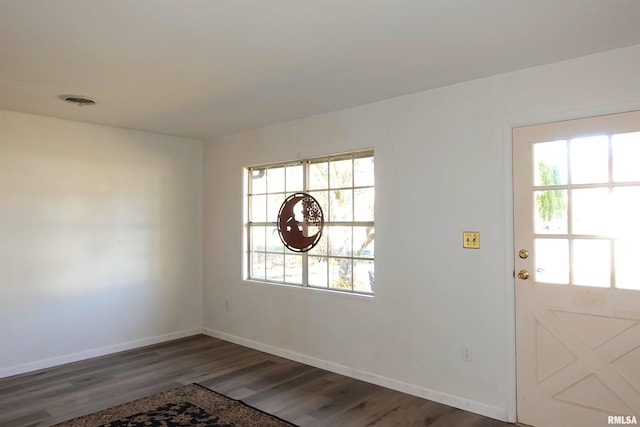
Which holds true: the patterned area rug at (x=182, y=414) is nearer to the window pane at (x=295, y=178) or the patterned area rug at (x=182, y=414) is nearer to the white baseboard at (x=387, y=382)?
the white baseboard at (x=387, y=382)

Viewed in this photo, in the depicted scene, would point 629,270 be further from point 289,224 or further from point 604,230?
point 289,224

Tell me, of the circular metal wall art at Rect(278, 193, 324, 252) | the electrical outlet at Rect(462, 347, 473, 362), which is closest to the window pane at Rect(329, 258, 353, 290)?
the circular metal wall art at Rect(278, 193, 324, 252)

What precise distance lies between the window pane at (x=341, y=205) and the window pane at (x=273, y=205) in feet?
2.35

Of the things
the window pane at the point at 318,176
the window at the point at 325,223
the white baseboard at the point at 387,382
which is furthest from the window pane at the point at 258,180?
the white baseboard at the point at 387,382

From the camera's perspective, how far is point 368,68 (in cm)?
288

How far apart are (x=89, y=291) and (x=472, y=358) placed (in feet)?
12.3

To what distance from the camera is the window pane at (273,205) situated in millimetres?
4652

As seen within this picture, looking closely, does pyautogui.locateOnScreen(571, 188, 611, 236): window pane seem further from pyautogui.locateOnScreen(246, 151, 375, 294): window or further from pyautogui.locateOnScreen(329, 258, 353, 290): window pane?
pyautogui.locateOnScreen(329, 258, 353, 290): window pane

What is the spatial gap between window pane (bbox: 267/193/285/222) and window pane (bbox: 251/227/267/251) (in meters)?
0.17

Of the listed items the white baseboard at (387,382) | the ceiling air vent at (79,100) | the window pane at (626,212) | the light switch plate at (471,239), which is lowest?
the white baseboard at (387,382)

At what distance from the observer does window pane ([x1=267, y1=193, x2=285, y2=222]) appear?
4.65 m

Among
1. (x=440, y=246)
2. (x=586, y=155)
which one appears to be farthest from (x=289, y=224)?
(x=586, y=155)

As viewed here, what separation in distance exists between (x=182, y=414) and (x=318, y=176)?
242 cm

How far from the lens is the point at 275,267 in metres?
4.68
